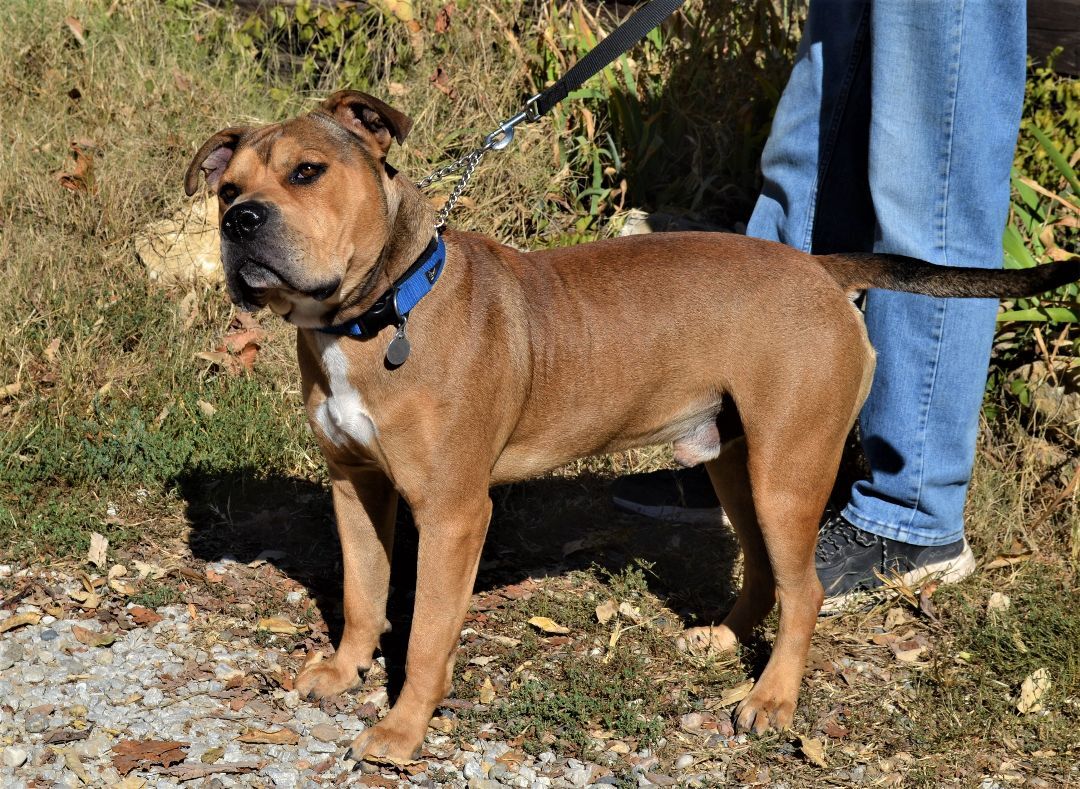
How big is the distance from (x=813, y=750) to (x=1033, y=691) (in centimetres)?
83

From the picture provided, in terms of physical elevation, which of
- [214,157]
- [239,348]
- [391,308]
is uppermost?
[214,157]

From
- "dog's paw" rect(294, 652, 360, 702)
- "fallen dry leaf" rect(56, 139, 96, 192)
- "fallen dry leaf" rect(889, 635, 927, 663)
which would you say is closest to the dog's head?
"dog's paw" rect(294, 652, 360, 702)

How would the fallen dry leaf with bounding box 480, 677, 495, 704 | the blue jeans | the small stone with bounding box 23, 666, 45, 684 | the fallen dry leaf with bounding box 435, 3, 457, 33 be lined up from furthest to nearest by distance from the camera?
the fallen dry leaf with bounding box 435, 3, 457, 33
the blue jeans
the fallen dry leaf with bounding box 480, 677, 495, 704
the small stone with bounding box 23, 666, 45, 684

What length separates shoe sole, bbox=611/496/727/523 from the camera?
16.4ft

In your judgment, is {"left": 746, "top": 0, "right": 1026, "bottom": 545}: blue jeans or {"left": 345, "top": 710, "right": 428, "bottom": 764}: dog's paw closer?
{"left": 345, "top": 710, "right": 428, "bottom": 764}: dog's paw

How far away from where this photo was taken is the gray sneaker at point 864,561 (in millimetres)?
4398

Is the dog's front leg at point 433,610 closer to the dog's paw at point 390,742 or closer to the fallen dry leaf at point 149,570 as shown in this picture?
the dog's paw at point 390,742

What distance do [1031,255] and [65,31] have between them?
5.75 meters

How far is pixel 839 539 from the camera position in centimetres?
443

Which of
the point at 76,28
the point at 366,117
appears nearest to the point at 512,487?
the point at 366,117

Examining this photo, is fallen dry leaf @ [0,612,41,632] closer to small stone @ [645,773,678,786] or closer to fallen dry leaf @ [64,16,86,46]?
small stone @ [645,773,678,786]

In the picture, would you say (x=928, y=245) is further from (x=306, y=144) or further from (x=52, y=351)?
(x=52, y=351)

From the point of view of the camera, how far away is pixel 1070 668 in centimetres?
389

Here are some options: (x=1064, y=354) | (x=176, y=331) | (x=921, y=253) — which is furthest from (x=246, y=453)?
(x=1064, y=354)
